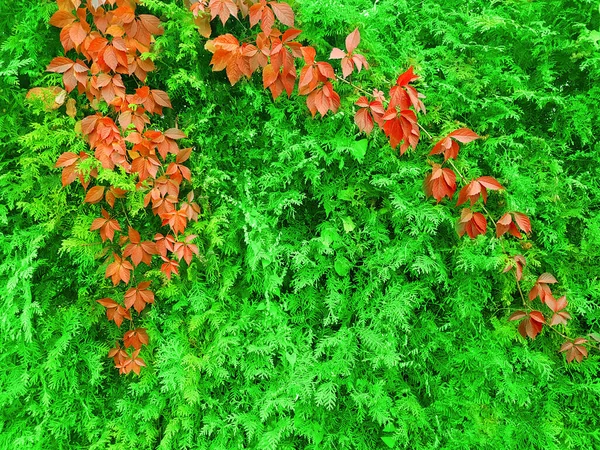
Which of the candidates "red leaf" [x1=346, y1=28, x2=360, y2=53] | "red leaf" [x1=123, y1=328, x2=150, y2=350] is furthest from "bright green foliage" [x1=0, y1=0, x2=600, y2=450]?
"red leaf" [x1=346, y1=28, x2=360, y2=53]

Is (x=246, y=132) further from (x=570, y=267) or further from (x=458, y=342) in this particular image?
(x=570, y=267)

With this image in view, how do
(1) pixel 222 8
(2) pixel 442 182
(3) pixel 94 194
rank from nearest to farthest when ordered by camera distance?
1. (1) pixel 222 8
2. (2) pixel 442 182
3. (3) pixel 94 194

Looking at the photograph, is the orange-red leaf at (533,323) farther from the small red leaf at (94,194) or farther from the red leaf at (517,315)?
the small red leaf at (94,194)

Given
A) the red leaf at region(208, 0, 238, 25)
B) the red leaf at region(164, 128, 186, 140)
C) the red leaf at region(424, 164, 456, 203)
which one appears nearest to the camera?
the red leaf at region(208, 0, 238, 25)

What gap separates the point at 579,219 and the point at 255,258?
5.01 feet

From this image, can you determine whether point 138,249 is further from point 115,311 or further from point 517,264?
point 517,264

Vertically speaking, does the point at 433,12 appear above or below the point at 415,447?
above

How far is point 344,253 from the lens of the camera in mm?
2086

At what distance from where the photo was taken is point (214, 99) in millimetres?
2117

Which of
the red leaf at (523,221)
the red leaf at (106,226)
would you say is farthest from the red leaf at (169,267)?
the red leaf at (523,221)

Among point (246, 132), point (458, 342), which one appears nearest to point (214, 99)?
point (246, 132)

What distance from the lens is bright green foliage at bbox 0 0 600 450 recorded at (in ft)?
6.63

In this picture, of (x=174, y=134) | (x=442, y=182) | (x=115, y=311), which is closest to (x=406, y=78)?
(x=442, y=182)

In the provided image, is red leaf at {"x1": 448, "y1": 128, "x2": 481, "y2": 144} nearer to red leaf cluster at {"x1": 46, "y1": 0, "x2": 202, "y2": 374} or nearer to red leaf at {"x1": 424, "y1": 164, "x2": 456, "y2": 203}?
red leaf at {"x1": 424, "y1": 164, "x2": 456, "y2": 203}
